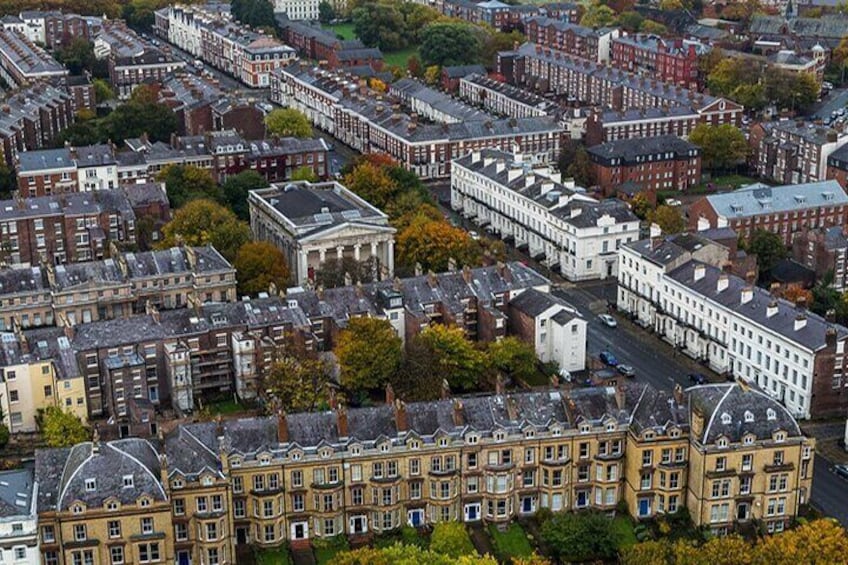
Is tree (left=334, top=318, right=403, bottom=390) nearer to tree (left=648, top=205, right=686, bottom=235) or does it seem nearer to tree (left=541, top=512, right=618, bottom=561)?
tree (left=541, top=512, right=618, bottom=561)

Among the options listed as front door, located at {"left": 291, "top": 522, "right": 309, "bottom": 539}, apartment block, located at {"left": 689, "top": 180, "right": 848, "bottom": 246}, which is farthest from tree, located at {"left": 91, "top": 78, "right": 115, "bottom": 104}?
front door, located at {"left": 291, "top": 522, "right": 309, "bottom": 539}

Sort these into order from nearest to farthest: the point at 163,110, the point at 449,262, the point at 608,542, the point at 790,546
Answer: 1. the point at 790,546
2. the point at 608,542
3. the point at 449,262
4. the point at 163,110

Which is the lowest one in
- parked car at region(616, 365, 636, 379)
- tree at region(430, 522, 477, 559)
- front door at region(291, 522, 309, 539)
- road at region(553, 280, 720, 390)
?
road at region(553, 280, 720, 390)

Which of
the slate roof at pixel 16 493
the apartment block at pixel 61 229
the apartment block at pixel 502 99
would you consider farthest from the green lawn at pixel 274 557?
the apartment block at pixel 502 99

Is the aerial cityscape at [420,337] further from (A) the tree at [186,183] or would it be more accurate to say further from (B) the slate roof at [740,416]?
(A) the tree at [186,183]

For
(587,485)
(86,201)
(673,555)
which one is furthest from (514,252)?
(673,555)

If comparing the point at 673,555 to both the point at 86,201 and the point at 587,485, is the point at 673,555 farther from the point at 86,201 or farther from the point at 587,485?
the point at 86,201
